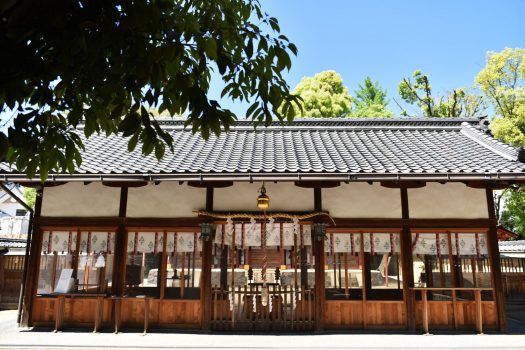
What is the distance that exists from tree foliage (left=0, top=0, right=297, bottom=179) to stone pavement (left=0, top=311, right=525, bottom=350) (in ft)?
19.2

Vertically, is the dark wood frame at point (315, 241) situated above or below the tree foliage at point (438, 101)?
below

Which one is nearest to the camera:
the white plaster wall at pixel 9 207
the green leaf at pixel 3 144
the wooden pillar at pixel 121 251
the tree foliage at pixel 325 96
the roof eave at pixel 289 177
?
the green leaf at pixel 3 144

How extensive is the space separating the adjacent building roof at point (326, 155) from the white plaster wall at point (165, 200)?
0.67 m

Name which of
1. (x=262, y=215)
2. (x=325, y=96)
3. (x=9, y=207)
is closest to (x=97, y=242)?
(x=262, y=215)

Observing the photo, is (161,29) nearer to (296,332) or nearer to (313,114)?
(296,332)

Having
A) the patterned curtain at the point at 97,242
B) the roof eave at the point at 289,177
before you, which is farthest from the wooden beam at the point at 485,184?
the patterned curtain at the point at 97,242

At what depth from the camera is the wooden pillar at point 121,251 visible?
374 inches

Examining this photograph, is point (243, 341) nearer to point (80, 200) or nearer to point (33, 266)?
point (80, 200)

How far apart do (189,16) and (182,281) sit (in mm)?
8027

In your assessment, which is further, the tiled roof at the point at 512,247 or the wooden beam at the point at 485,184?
the tiled roof at the point at 512,247

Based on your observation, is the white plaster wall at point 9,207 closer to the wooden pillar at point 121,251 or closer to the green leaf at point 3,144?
the wooden pillar at point 121,251

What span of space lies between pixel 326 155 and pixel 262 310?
171 inches

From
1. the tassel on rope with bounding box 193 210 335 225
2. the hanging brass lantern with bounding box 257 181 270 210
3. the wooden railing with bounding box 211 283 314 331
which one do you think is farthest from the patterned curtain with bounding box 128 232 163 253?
the hanging brass lantern with bounding box 257 181 270 210

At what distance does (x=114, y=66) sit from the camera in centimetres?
292
